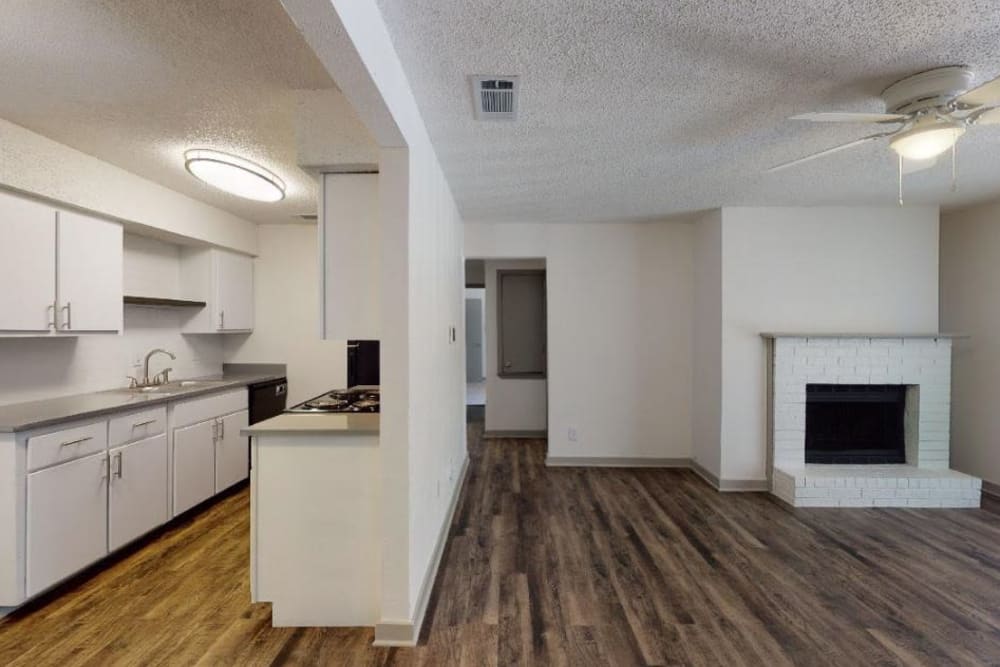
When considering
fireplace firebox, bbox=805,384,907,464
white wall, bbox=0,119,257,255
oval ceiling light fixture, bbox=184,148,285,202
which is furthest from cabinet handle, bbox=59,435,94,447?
fireplace firebox, bbox=805,384,907,464

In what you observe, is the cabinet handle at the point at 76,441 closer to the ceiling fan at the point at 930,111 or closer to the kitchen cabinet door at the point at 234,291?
the kitchen cabinet door at the point at 234,291

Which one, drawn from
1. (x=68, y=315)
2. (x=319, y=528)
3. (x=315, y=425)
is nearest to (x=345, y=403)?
(x=315, y=425)

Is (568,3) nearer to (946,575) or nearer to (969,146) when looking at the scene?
(969,146)

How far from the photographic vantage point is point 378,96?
155 centimetres

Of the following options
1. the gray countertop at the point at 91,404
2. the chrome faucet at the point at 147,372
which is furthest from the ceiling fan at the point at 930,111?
the chrome faucet at the point at 147,372

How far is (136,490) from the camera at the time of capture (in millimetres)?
2816

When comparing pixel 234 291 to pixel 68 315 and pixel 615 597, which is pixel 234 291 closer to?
pixel 68 315

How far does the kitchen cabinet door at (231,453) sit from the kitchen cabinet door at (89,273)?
1040mm

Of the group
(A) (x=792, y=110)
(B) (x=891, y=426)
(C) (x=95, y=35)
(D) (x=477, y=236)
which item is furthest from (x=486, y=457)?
(C) (x=95, y=35)

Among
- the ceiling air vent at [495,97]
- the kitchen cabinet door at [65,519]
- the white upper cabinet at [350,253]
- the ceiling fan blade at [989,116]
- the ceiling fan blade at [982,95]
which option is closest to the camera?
the ceiling fan blade at [982,95]

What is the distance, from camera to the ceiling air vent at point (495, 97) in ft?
6.22

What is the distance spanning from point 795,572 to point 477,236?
11.4ft

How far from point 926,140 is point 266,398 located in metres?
4.66

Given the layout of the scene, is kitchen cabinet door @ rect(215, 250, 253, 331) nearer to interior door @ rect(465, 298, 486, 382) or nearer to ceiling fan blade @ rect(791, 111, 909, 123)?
ceiling fan blade @ rect(791, 111, 909, 123)
